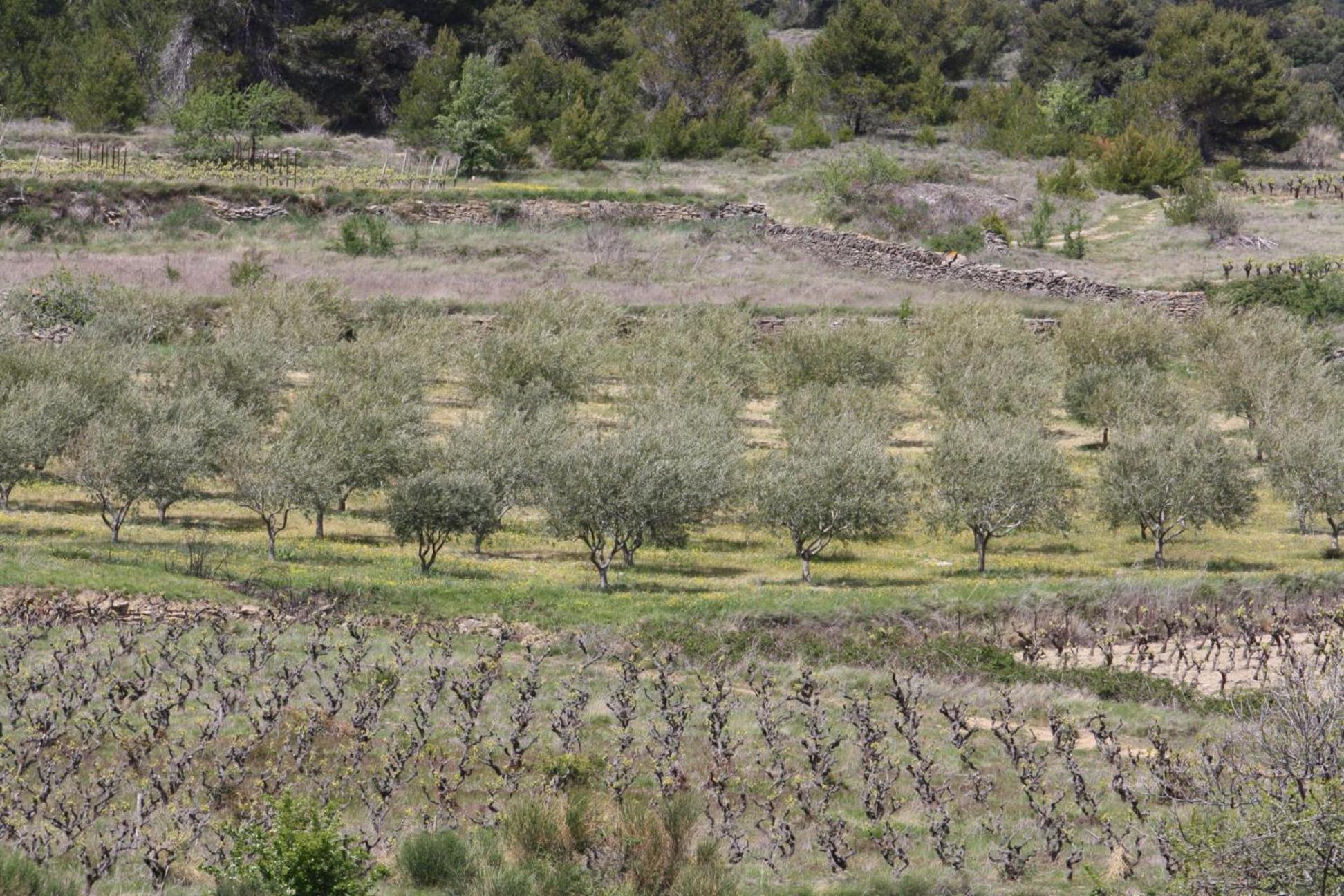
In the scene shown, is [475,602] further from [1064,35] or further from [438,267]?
[1064,35]

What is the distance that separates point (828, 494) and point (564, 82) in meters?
57.0

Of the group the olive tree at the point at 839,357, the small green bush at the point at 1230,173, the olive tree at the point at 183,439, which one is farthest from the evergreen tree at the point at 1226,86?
the olive tree at the point at 183,439

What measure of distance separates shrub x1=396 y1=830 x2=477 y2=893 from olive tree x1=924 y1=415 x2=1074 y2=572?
19031mm

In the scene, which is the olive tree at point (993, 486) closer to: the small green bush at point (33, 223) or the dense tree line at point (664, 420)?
the dense tree line at point (664, 420)

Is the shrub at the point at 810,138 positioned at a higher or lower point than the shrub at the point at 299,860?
lower

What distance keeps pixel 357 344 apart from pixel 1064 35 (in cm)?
8147

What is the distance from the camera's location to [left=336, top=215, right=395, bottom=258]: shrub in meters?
64.1

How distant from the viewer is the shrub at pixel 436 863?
16.0 m

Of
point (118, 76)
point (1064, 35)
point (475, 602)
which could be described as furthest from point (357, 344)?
point (1064, 35)

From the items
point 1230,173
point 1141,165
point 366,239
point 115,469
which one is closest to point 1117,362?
point 1141,165

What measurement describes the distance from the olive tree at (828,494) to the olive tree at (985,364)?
972cm

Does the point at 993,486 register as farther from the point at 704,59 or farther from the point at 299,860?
the point at 704,59

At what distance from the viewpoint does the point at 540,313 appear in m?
52.8

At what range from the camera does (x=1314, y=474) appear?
35844 millimetres
